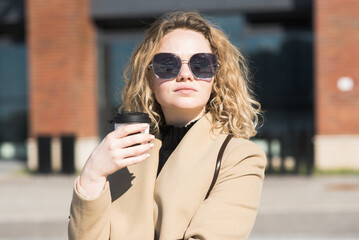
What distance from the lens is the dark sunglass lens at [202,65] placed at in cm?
202

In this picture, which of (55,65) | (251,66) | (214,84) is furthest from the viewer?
(251,66)

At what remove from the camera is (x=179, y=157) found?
6.40 feet

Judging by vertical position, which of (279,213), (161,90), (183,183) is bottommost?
(279,213)

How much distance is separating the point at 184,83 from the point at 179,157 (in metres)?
0.28

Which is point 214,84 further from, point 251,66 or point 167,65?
point 251,66

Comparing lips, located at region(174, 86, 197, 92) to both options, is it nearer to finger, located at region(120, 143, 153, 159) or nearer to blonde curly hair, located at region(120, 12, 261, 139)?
blonde curly hair, located at region(120, 12, 261, 139)

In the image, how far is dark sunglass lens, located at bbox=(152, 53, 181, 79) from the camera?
2029 mm

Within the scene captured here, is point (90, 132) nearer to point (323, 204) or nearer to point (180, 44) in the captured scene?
point (323, 204)

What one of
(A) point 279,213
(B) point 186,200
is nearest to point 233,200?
(B) point 186,200

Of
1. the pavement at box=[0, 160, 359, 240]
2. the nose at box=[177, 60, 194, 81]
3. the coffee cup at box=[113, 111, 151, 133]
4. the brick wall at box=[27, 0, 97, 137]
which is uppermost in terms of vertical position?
the nose at box=[177, 60, 194, 81]

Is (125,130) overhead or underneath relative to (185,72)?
underneath

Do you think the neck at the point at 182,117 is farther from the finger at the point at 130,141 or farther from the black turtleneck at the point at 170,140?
the finger at the point at 130,141

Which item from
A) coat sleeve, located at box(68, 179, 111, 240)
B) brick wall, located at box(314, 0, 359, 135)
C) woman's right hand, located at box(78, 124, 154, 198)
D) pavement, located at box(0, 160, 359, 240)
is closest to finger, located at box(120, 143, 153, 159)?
woman's right hand, located at box(78, 124, 154, 198)

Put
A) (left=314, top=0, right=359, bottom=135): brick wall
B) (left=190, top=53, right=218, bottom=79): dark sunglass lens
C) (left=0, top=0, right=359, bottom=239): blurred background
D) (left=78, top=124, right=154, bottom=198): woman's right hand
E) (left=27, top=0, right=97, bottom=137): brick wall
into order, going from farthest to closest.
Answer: (left=27, top=0, right=97, bottom=137): brick wall
(left=314, top=0, right=359, bottom=135): brick wall
(left=0, top=0, right=359, bottom=239): blurred background
(left=190, top=53, right=218, bottom=79): dark sunglass lens
(left=78, top=124, right=154, bottom=198): woman's right hand
